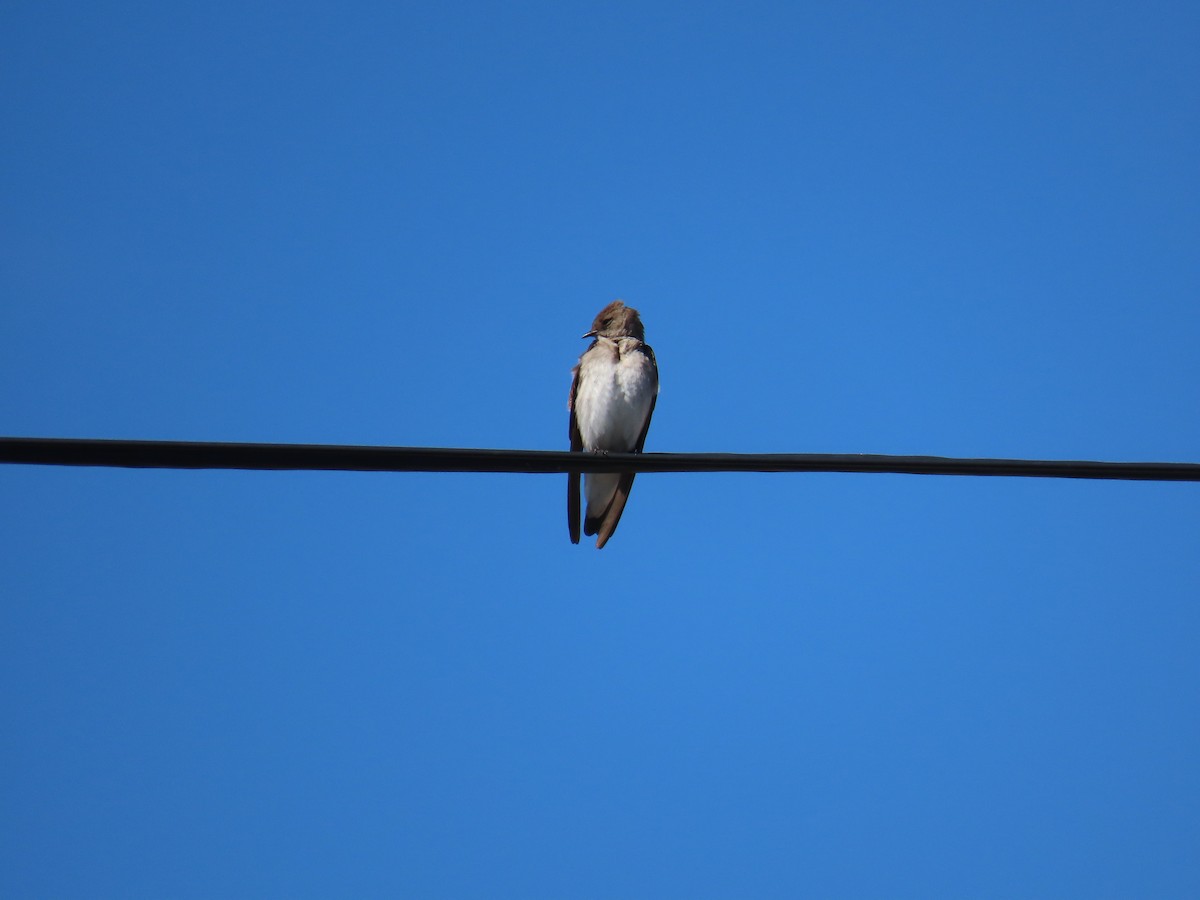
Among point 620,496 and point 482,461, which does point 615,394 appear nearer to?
point 620,496

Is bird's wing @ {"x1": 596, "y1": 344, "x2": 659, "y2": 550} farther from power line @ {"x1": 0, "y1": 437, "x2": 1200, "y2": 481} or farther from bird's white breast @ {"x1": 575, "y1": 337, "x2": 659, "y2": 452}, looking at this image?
power line @ {"x1": 0, "y1": 437, "x2": 1200, "y2": 481}

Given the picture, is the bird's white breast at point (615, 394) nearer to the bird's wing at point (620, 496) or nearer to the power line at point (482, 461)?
the bird's wing at point (620, 496)

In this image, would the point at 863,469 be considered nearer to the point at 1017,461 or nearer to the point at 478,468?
the point at 1017,461

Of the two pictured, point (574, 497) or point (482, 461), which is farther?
point (574, 497)

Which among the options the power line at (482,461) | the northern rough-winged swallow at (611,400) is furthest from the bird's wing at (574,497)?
the power line at (482,461)

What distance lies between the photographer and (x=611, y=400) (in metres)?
8.30

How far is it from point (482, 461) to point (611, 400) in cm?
458

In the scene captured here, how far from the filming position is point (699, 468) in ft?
13.0

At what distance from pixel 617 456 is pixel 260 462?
3.82 feet

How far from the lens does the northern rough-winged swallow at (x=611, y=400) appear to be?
831 centimetres

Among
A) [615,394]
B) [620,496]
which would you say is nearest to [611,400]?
[615,394]

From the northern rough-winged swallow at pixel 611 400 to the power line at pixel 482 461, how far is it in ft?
14.1

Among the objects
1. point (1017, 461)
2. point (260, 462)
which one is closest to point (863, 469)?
point (1017, 461)

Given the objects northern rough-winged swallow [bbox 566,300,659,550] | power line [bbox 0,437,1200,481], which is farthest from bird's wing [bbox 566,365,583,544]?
power line [bbox 0,437,1200,481]
